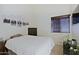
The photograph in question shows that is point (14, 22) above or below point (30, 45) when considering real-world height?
above

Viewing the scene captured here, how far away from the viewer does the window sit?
1.09 metres

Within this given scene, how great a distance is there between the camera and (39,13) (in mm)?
1104

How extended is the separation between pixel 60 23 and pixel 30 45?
0.34 m

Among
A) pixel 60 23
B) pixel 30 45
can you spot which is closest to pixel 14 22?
pixel 30 45

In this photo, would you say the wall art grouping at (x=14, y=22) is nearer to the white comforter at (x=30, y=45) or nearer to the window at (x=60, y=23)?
the white comforter at (x=30, y=45)

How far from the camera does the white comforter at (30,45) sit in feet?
3.59

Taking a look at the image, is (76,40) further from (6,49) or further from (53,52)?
(6,49)

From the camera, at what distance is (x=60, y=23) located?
110cm

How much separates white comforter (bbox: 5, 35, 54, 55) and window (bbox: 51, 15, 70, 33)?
0.39 ft

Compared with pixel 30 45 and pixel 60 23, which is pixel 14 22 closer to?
pixel 30 45

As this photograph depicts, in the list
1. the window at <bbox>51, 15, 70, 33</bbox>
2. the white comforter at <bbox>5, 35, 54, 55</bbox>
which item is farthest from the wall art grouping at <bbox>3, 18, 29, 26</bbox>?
the window at <bbox>51, 15, 70, 33</bbox>

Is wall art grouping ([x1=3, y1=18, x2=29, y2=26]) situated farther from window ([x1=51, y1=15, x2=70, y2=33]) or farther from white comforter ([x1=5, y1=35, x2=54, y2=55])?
window ([x1=51, y1=15, x2=70, y2=33])

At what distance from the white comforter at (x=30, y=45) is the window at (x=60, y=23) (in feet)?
0.39

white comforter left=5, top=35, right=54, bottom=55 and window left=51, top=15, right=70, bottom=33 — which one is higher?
window left=51, top=15, right=70, bottom=33
